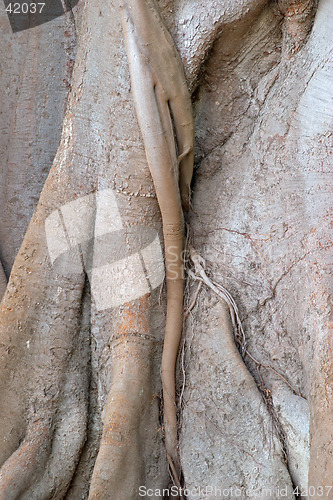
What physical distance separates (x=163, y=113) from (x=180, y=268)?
0.72m

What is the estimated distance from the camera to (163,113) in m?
2.68

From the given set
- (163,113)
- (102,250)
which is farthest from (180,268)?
(163,113)

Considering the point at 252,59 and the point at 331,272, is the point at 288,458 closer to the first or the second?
the point at 331,272

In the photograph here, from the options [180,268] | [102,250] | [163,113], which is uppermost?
[163,113]

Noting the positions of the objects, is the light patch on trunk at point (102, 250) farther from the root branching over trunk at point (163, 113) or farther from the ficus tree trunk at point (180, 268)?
the root branching over trunk at point (163, 113)

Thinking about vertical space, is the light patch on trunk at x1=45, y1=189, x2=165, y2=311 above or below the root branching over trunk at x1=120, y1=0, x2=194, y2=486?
below

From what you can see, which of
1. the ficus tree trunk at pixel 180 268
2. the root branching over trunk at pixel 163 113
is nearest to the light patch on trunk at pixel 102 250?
the ficus tree trunk at pixel 180 268

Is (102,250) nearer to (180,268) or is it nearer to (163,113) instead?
(180,268)

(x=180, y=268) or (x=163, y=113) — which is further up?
(x=163, y=113)

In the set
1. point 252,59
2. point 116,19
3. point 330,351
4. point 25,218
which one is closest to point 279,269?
point 330,351

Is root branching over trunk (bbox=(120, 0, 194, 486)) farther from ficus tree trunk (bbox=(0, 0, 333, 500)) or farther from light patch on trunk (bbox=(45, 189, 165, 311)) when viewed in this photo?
light patch on trunk (bbox=(45, 189, 165, 311))

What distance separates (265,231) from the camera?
272 centimetres

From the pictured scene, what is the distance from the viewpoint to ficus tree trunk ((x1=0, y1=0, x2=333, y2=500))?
2.54m

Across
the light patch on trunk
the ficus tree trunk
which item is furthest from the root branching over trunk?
the light patch on trunk
